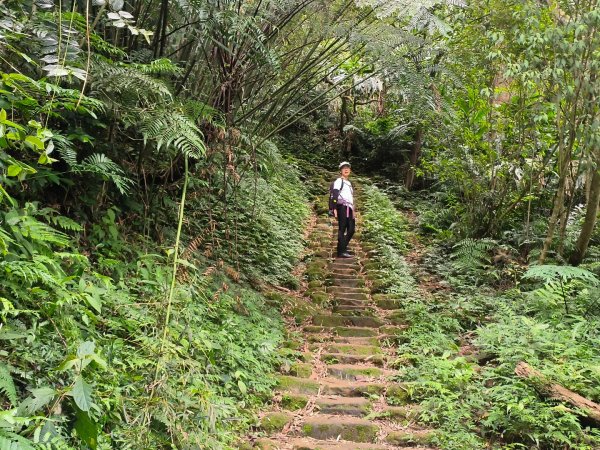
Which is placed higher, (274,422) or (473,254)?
(473,254)

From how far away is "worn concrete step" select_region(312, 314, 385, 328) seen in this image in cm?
622

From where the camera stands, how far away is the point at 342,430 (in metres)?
3.93

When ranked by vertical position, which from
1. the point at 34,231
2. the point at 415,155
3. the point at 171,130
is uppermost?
the point at 171,130

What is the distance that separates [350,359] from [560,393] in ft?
6.99

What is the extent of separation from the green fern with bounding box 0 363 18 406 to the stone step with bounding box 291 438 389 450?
7.07ft

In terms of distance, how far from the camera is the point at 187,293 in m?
3.19

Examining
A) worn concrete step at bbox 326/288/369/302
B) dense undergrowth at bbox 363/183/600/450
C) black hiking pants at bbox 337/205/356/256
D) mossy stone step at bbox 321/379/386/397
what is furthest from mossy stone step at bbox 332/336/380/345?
black hiking pants at bbox 337/205/356/256

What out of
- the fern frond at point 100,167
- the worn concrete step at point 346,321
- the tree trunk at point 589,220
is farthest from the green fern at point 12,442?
the tree trunk at point 589,220

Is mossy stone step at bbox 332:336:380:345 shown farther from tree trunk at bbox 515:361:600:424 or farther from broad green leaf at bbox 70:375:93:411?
broad green leaf at bbox 70:375:93:411

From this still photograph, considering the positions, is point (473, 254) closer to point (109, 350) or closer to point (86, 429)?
point (109, 350)

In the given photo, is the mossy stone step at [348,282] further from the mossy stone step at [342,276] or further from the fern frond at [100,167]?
the fern frond at [100,167]

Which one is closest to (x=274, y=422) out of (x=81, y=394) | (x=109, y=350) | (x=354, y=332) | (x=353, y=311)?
(x=109, y=350)

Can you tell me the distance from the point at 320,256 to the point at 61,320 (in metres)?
6.26

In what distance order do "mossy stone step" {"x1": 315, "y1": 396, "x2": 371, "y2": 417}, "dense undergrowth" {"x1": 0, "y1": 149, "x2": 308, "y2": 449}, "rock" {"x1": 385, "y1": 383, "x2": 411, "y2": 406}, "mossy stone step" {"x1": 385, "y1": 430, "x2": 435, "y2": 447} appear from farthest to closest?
"rock" {"x1": 385, "y1": 383, "x2": 411, "y2": 406} → "mossy stone step" {"x1": 315, "y1": 396, "x2": 371, "y2": 417} → "mossy stone step" {"x1": 385, "y1": 430, "x2": 435, "y2": 447} → "dense undergrowth" {"x1": 0, "y1": 149, "x2": 308, "y2": 449}
